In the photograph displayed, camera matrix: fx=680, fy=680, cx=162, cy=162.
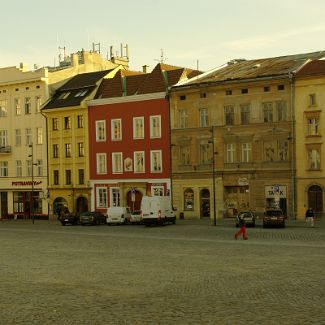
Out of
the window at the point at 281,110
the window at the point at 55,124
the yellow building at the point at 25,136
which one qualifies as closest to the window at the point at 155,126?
the window at the point at 281,110

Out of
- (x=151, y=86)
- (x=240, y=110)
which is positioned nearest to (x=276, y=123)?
(x=240, y=110)

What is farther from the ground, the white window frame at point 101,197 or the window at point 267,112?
the window at point 267,112

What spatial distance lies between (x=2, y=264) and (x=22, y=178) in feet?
165

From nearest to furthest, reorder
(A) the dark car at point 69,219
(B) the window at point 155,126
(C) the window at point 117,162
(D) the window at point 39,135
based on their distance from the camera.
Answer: (A) the dark car at point 69,219
(B) the window at point 155,126
(C) the window at point 117,162
(D) the window at point 39,135

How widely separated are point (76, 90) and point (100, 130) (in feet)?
21.9

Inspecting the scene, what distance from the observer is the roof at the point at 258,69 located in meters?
58.9

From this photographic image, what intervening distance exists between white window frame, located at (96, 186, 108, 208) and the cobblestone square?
31919 millimetres

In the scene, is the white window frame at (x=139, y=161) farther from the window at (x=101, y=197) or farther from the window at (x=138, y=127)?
the window at (x=101, y=197)

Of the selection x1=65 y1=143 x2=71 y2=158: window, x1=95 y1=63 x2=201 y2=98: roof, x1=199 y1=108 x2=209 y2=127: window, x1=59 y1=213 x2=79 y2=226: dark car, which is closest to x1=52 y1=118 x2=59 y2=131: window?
x1=65 y1=143 x2=71 y2=158: window

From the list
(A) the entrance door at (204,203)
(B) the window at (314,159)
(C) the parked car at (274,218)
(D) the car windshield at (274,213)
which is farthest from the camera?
(A) the entrance door at (204,203)

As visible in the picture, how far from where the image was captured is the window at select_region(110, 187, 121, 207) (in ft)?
222

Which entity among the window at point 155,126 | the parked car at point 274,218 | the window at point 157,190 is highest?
the window at point 155,126

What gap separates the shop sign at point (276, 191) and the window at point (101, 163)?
60.3 feet

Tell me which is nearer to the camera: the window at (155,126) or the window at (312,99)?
the window at (312,99)
